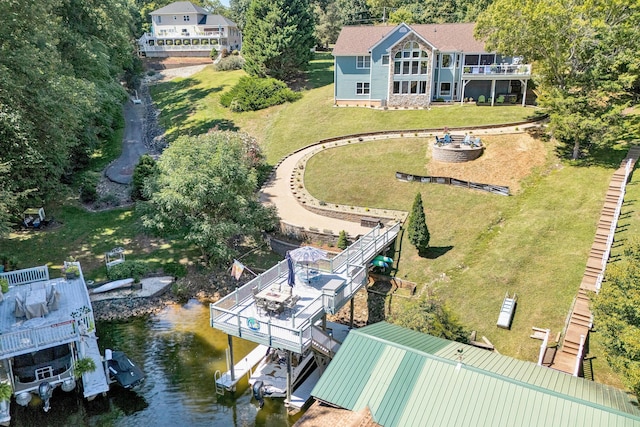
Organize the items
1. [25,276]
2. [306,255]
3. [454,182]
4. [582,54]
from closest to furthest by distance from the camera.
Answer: [306,255]
[25,276]
[454,182]
[582,54]

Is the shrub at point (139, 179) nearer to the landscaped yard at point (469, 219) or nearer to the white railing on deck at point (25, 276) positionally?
the landscaped yard at point (469, 219)

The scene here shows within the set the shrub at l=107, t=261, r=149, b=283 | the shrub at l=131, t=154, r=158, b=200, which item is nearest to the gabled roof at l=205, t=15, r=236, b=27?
the shrub at l=131, t=154, r=158, b=200

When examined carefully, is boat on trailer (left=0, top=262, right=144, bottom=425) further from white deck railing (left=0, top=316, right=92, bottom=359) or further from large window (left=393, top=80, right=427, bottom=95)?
large window (left=393, top=80, right=427, bottom=95)

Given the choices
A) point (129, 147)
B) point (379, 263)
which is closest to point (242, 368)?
point (379, 263)

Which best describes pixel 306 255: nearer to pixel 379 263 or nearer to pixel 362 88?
pixel 379 263

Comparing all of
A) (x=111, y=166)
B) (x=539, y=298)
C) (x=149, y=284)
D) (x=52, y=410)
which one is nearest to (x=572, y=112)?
(x=539, y=298)
